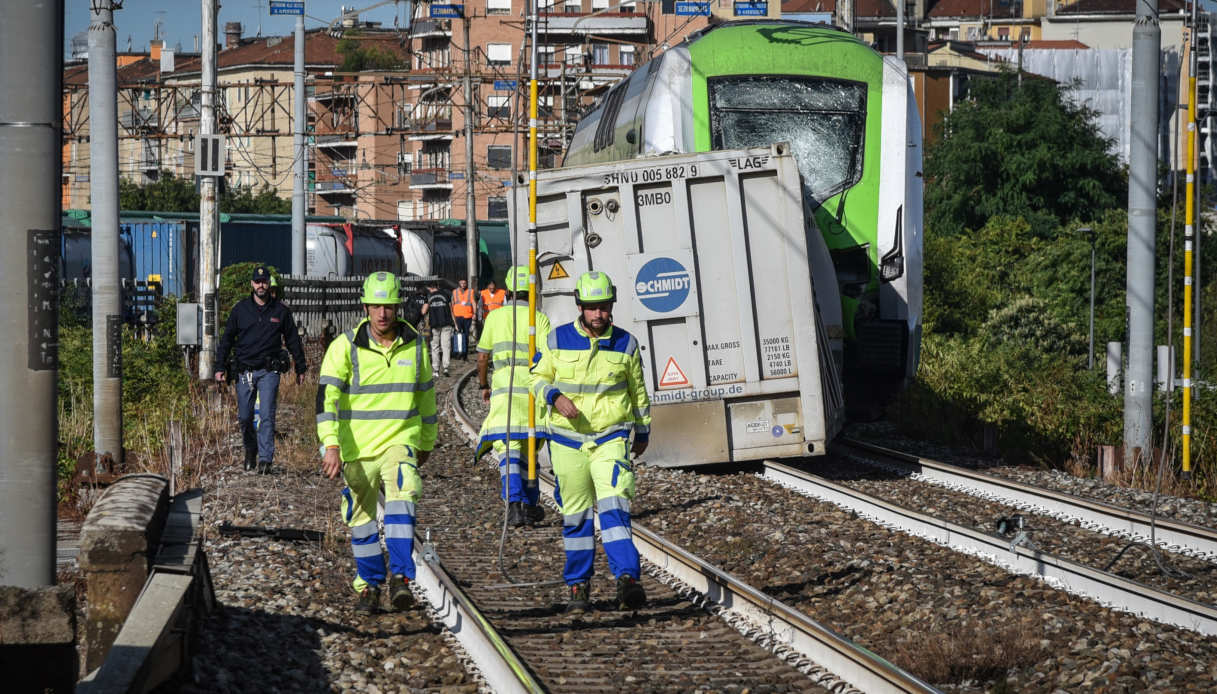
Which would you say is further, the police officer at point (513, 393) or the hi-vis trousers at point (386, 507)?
→ the police officer at point (513, 393)

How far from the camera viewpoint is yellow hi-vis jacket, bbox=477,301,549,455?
1173cm

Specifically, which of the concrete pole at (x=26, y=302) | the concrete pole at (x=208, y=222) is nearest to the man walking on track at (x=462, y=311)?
the concrete pole at (x=208, y=222)

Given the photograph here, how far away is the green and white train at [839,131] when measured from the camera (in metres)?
16.2

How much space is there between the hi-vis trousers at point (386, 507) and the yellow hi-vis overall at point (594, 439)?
2.69 ft

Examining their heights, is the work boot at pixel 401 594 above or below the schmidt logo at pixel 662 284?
below

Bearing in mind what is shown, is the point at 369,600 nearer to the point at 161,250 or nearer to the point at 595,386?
the point at 595,386

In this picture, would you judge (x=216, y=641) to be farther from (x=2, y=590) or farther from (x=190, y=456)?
(x=190, y=456)

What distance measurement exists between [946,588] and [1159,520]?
2.88 m

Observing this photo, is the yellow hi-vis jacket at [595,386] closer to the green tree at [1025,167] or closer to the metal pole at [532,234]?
the metal pole at [532,234]

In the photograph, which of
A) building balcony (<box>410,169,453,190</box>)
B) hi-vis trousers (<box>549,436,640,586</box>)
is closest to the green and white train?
hi-vis trousers (<box>549,436,640,586</box>)

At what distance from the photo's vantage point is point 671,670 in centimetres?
711

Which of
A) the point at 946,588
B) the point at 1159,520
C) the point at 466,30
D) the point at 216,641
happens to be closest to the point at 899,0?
the point at 466,30

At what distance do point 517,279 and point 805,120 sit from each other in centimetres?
612

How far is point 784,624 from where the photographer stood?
752 centimetres
